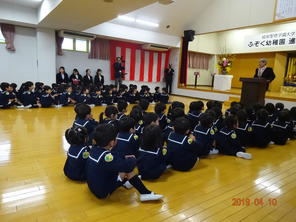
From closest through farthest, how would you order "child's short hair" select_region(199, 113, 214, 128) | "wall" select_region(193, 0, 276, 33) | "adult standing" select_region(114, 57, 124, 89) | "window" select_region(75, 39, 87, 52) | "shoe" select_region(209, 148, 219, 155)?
"child's short hair" select_region(199, 113, 214, 128) → "shoe" select_region(209, 148, 219, 155) → "wall" select_region(193, 0, 276, 33) → "window" select_region(75, 39, 87, 52) → "adult standing" select_region(114, 57, 124, 89)

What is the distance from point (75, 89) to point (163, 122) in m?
4.23

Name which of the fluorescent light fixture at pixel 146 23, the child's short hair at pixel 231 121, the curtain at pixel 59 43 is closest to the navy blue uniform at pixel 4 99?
the curtain at pixel 59 43

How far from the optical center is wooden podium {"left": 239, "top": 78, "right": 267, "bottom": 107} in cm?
439

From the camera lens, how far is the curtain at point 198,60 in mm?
11320

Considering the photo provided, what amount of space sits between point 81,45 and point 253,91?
6633 mm

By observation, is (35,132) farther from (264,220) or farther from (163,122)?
(264,220)

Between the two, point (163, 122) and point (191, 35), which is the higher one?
point (191, 35)

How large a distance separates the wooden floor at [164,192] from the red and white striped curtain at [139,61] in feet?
23.0

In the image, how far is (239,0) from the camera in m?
7.61

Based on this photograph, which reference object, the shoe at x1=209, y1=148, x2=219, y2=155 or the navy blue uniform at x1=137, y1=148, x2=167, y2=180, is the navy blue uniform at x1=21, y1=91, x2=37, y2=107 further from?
the shoe at x1=209, y1=148, x2=219, y2=155

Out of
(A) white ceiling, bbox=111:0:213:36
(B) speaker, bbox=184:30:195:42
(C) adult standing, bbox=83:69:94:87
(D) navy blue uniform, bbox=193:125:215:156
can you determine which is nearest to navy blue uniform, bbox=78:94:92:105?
(C) adult standing, bbox=83:69:94:87

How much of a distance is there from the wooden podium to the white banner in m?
5.43

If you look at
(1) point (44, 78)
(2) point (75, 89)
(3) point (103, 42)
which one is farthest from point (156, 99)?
(1) point (44, 78)

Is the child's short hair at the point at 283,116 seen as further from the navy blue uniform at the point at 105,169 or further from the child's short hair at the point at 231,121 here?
the navy blue uniform at the point at 105,169
